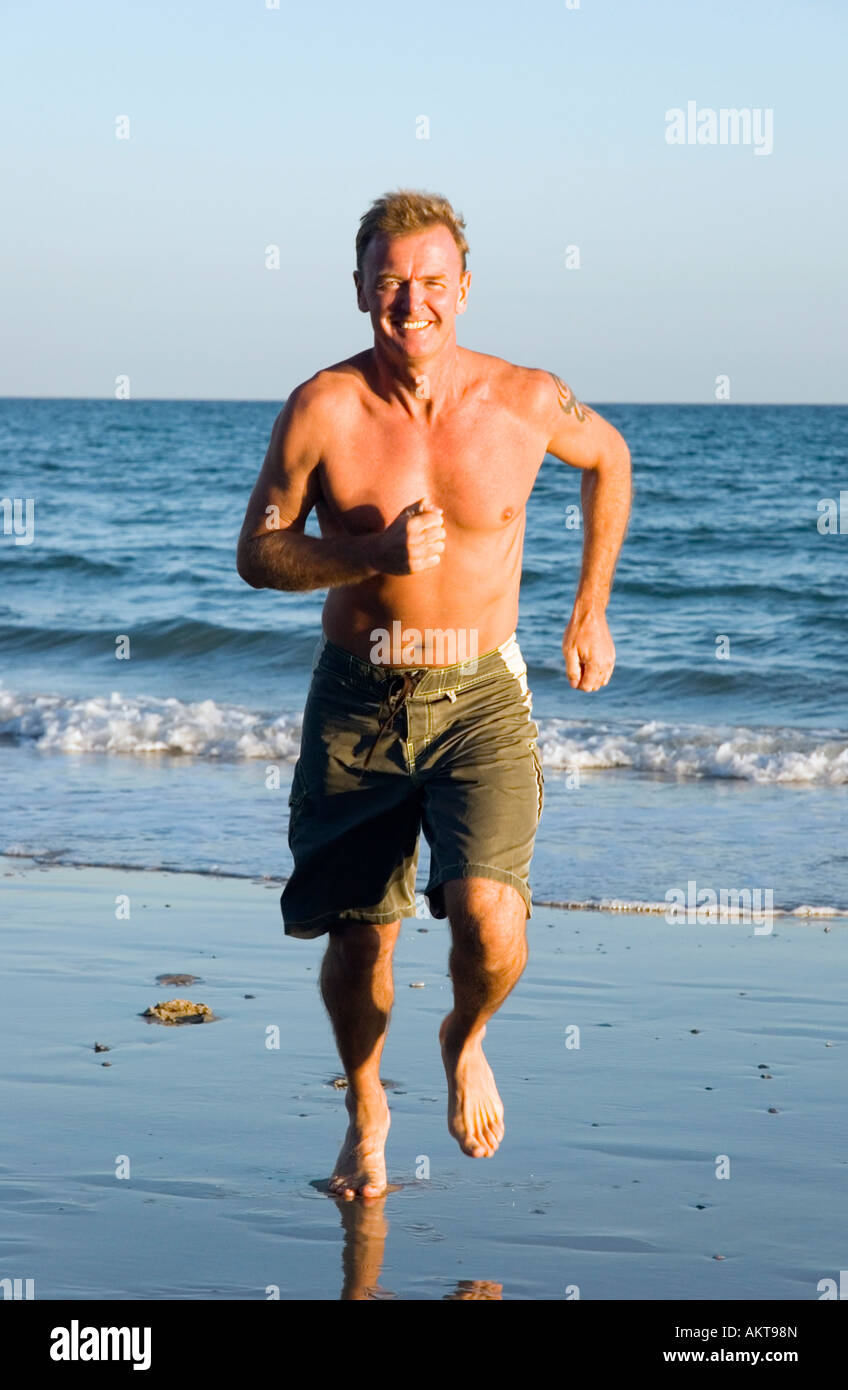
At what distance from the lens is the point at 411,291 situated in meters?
3.95

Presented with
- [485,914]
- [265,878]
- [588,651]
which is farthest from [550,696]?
[485,914]

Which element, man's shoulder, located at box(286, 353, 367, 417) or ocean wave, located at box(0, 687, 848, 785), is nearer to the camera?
man's shoulder, located at box(286, 353, 367, 417)

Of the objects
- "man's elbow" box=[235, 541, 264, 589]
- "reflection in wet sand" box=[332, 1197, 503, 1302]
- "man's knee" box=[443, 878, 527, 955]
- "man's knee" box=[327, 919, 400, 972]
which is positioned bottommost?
"reflection in wet sand" box=[332, 1197, 503, 1302]

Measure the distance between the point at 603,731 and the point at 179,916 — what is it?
5309 mm

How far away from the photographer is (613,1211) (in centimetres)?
400

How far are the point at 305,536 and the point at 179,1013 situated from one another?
2117mm

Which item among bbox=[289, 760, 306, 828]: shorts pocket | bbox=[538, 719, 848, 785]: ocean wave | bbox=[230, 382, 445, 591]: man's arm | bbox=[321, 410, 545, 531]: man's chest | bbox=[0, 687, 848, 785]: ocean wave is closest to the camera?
bbox=[230, 382, 445, 591]: man's arm

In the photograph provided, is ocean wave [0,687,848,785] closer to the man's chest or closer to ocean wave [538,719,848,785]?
ocean wave [538,719,848,785]

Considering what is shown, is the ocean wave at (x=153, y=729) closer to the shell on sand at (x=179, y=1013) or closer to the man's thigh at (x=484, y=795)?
the shell on sand at (x=179, y=1013)

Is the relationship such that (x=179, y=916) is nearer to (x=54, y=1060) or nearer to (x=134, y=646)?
(x=54, y=1060)

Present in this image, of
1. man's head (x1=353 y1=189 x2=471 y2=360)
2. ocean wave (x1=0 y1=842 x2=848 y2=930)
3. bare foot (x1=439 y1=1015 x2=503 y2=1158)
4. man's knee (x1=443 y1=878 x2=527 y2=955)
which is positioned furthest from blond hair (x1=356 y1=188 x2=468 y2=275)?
ocean wave (x1=0 y1=842 x2=848 y2=930)

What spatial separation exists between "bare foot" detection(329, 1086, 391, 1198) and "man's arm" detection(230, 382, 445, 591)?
1.34 metres

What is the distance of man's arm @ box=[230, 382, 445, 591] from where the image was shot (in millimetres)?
3676

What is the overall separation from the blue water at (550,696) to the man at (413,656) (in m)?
3.18
